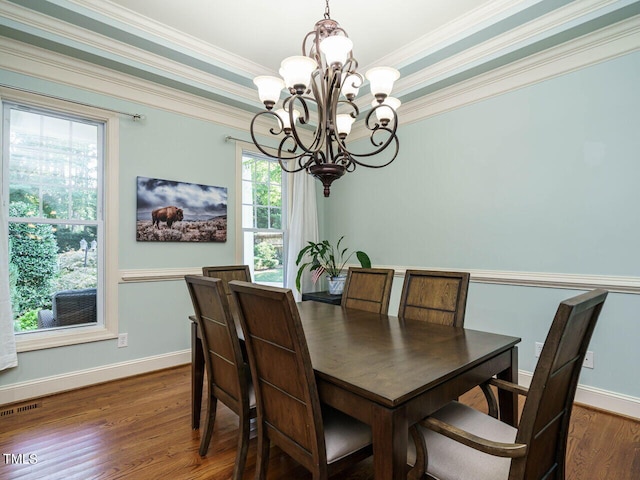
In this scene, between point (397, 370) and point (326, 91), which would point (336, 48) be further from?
point (397, 370)

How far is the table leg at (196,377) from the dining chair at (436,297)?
1324mm

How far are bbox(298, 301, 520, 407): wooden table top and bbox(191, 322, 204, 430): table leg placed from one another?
28.5 inches

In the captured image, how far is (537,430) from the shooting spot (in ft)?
3.17

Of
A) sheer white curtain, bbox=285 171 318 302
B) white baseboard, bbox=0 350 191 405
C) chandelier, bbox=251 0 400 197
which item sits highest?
chandelier, bbox=251 0 400 197

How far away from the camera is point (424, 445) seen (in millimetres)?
1140

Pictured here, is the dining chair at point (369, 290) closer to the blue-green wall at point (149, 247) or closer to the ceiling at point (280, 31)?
the blue-green wall at point (149, 247)

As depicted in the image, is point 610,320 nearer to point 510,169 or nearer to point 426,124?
point 510,169

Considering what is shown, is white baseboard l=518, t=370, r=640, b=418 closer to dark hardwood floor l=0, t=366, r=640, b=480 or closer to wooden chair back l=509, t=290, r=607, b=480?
dark hardwood floor l=0, t=366, r=640, b=480

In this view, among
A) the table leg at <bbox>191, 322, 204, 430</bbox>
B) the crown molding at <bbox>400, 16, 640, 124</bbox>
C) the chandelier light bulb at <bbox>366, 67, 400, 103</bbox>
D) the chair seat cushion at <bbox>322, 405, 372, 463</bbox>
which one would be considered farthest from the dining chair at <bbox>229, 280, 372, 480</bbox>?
the crown molding at <bbox>400, 16, 640, 124</bbox>

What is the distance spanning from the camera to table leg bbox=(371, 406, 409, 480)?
1010 mm

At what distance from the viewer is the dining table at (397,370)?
1.03m

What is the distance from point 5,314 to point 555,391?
3.27m

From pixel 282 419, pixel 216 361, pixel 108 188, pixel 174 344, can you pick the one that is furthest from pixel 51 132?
pixel 282 419

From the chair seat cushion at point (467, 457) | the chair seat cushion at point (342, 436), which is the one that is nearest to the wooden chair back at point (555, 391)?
the chair seat cushion at point (467, 457)
